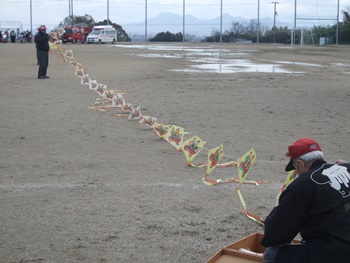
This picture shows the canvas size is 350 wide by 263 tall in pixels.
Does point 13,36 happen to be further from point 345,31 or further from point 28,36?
point 345,31

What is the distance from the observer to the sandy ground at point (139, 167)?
18.4ft

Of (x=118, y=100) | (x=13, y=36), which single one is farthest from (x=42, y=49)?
(x=13, y=36)

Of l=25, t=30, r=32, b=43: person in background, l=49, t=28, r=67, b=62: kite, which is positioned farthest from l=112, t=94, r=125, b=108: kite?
l=25, t=30, r=32, b=43: person in background

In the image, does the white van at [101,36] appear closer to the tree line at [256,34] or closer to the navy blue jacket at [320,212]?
the tree line at [256,34]

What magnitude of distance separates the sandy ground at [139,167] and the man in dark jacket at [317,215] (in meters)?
1.45

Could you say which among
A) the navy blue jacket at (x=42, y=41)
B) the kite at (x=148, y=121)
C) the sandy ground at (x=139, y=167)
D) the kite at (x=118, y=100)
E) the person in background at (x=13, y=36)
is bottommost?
the sandy ground at (x=139, y=167)

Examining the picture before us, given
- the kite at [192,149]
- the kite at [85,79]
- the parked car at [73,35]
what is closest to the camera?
the kite at [192,149]

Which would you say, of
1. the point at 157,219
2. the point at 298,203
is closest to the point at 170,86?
the point at 157,219

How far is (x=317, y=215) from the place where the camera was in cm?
Answer: 385

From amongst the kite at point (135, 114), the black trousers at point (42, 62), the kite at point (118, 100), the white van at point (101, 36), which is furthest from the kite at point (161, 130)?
the white van at point (101, 36)

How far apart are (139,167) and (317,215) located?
470 centimetres

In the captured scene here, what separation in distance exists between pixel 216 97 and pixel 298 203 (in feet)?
39.2

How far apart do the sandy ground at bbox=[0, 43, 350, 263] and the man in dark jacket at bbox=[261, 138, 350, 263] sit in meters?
1.45

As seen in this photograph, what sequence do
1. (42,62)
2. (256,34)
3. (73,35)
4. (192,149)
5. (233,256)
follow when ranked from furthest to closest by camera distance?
(256,34) → (73,35) → (42,62) → (192,149) → (233,256)
